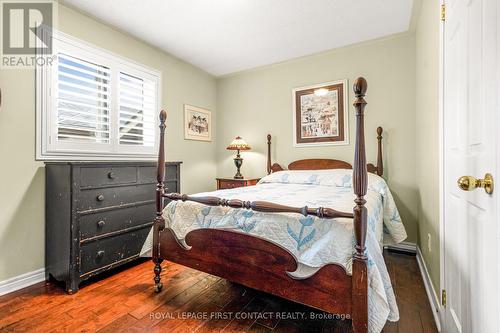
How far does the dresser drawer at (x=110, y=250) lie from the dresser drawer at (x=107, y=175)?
1.61 ft

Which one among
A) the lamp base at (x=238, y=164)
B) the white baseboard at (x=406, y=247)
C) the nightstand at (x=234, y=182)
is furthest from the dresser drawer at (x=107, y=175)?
the white baseboard at (x=406, y=247)

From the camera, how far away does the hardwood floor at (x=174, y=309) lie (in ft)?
4.94

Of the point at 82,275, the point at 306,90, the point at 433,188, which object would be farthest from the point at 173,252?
the point at 306,90

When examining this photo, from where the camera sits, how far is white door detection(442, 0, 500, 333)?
32.5 inches

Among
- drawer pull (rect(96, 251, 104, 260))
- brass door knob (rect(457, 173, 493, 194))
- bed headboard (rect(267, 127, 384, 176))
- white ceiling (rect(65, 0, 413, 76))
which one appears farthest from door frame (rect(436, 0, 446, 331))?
drawer pull (rect(96, 251, 104, 260))

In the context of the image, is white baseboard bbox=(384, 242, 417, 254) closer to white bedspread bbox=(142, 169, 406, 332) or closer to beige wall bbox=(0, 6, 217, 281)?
white bedspread bbox=(142, 169, 406, 332)

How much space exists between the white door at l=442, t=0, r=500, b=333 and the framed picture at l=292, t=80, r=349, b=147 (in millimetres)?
1764

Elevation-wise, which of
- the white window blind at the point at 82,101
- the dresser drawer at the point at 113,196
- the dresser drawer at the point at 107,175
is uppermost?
the white window blind at the point at 82,101

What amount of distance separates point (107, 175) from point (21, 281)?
1068 mm

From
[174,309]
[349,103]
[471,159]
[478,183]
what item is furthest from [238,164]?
[478,183]

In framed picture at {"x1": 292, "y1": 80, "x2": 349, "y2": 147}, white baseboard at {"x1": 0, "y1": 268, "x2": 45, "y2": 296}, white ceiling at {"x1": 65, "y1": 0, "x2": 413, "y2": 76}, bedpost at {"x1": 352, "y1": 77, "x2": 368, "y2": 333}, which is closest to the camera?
bedpost at {"x1": 352, "y1": 77, "x2": 368, "y2": 333}

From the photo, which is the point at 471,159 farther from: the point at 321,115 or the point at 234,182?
the point at 234,182

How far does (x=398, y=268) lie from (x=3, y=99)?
370 cm

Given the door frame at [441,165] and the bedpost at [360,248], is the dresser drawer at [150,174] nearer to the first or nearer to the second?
the bedpost at [360,248]
